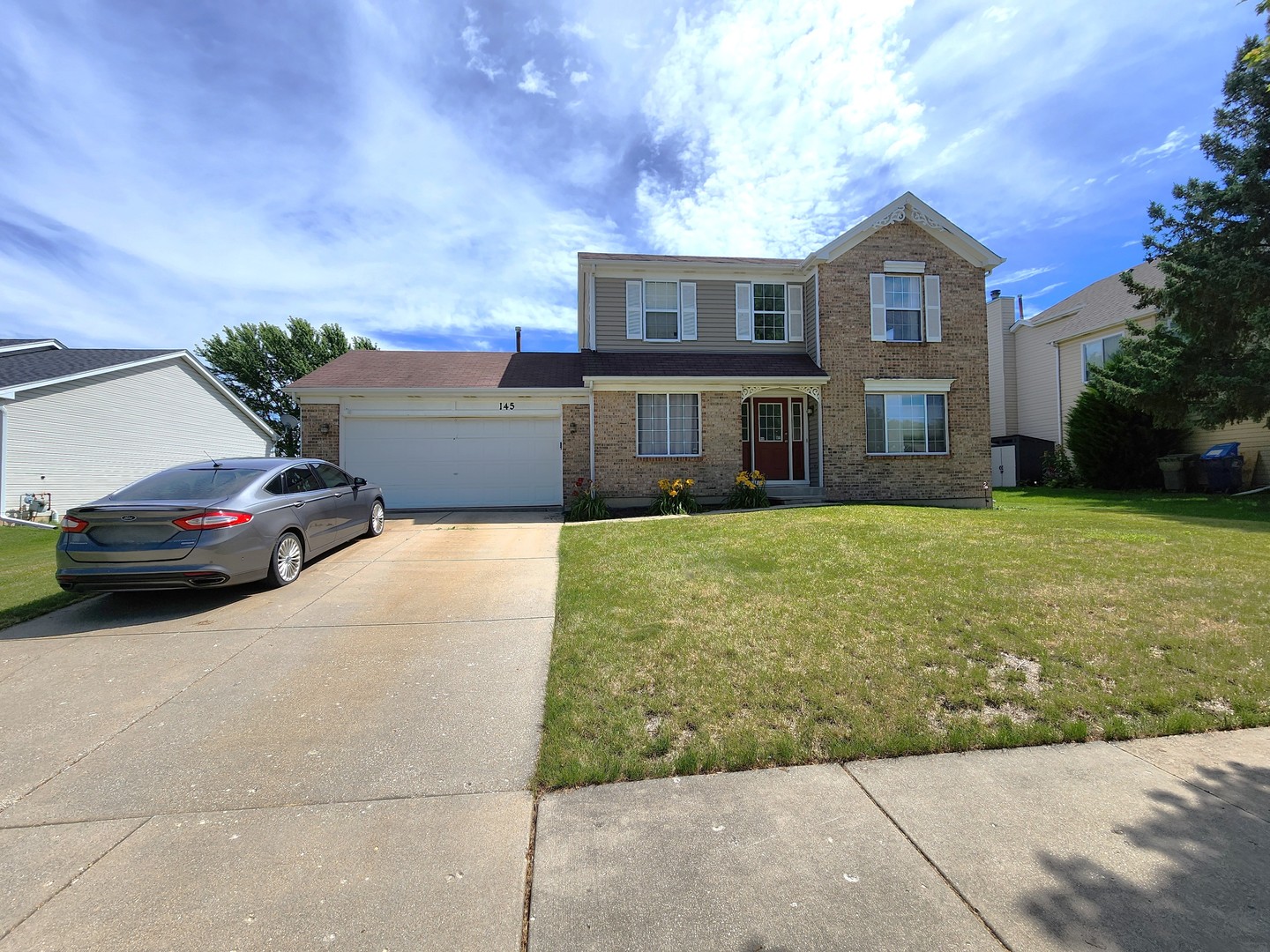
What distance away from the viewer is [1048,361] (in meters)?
21.8

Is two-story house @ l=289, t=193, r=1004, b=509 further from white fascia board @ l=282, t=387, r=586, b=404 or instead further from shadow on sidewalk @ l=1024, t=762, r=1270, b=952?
shadow on sidewalk @ l=1024, t=762, r=1270, b=952

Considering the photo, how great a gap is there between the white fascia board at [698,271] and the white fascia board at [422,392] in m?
3.29

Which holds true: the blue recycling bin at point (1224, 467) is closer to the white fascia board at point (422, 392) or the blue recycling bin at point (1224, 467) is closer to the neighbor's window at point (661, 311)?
the neighbor's window at point (661, 311)

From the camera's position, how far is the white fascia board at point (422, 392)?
13258 mm

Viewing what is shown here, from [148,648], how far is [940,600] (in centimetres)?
658

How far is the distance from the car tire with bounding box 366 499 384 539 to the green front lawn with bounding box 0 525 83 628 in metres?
3.59

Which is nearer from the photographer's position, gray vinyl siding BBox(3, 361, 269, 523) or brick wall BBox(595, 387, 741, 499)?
brick wall BBox(595, 387, 741, 499)

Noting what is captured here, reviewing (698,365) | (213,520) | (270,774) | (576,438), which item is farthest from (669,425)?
(270,774)

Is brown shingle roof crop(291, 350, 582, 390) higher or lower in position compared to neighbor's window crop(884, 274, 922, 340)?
lower

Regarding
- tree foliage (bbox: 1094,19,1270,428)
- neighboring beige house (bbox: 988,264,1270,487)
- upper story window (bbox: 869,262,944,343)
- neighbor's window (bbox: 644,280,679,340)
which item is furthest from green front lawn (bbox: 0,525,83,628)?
neighboring beige house (bbox: 988,264,1270,487)

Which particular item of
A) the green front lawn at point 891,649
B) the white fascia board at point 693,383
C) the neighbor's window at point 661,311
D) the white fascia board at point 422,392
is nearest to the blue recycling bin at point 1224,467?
the green front lawn at point 891,649

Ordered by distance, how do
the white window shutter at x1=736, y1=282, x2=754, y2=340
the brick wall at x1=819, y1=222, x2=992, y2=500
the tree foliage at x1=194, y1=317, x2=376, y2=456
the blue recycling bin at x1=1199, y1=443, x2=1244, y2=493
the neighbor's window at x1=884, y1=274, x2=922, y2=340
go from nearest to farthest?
the brick wall at x1=819, y1=222, x2=992, y2=500 < the neighbor's window at x1=884, y1=274, x2=922, y2=340 < the white window shutter at x1=736, y1=282, x2=754, y2=340 < the blue recycling bin at x1=1199, y1=443, x2=1244, y2=493 < the tree foliage at x1=194, y1=317, x2=376, y2=456

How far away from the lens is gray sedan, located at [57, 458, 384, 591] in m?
5.48

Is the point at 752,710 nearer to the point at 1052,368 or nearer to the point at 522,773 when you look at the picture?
the point at 522,773
